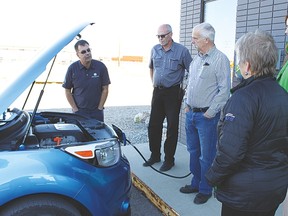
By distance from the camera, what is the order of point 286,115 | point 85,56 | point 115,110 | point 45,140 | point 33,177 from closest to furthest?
point 286,115 < point 33,177 < point 45,140 < point 85,56 < point 115,110

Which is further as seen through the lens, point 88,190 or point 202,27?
point 202,27

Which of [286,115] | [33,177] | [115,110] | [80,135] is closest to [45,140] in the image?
[80,135]

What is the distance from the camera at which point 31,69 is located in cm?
216

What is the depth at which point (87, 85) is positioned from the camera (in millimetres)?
4109

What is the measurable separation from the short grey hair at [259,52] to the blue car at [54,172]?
1278 millimetres

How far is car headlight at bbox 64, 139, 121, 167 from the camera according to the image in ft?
7.33

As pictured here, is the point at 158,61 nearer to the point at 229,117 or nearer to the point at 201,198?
the point at 201,198

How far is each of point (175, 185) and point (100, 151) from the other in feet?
5.55

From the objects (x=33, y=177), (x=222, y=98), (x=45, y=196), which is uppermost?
(x=222, y=98)

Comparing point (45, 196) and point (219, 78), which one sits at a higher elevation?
point (219, 78)

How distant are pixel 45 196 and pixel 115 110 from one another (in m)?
7.29

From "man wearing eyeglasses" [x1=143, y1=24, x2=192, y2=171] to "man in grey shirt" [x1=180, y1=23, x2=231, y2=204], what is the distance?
0.75 metres

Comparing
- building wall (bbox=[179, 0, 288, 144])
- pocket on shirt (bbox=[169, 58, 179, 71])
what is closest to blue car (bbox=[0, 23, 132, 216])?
pocket on shirt (bbox=[169, 58, 179, 71])

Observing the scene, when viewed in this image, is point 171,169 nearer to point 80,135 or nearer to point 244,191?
point 80,135
